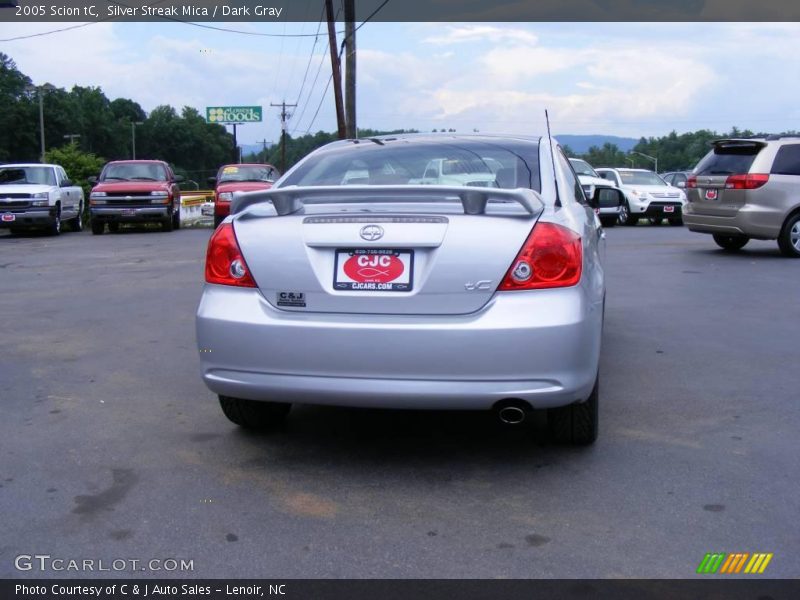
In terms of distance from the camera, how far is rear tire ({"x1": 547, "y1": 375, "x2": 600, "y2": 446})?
165 inches

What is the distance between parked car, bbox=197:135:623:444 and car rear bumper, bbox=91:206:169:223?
17828 mm

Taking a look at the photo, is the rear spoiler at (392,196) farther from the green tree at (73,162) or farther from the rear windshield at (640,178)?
the green tree at (73,162)

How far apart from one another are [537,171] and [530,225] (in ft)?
2.86

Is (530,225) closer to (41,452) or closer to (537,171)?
(537,171)

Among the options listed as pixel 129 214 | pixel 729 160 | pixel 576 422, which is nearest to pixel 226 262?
pixel 576 422

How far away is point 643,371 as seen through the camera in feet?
19.7

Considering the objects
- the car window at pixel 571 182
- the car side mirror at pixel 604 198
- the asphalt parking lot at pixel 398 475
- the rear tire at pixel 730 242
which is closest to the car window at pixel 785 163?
the rear tire at pixel 730 242

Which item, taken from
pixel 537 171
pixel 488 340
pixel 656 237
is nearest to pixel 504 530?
pixel 488 340

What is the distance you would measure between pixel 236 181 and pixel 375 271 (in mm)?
18811

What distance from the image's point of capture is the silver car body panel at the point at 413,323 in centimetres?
367

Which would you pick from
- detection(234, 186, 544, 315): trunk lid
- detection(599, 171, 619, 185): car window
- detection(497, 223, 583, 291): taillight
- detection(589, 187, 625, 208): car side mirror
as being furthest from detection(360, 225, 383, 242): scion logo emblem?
detection(599, 171, 619, 185): car window

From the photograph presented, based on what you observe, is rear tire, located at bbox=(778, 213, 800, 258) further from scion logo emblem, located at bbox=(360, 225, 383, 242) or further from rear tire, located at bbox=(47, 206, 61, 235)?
rear tire, located at bbox=(47, 206, 61, 235)

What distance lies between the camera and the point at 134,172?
22.0m

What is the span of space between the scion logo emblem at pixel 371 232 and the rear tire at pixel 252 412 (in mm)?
1124
